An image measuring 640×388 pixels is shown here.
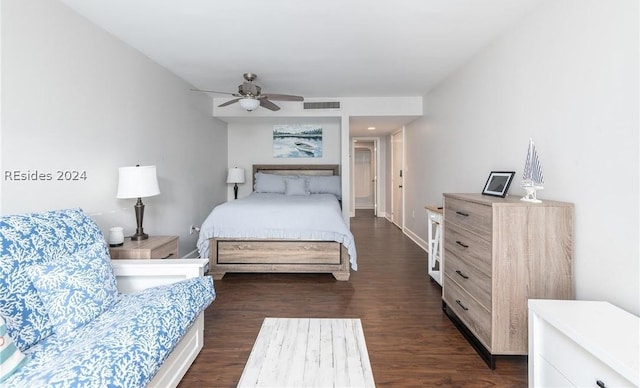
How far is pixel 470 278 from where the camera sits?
207cm

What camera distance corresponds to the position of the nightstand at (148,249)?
86.6 inches

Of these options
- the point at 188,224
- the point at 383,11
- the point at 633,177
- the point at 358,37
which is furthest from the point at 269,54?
the point at 633,177

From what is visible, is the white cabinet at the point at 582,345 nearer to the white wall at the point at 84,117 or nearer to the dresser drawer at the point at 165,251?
the dresser drawer at the point at 165,251

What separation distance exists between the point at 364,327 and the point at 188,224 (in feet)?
9.22

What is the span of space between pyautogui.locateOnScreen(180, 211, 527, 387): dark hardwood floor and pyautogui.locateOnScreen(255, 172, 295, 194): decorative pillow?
78.3 inches

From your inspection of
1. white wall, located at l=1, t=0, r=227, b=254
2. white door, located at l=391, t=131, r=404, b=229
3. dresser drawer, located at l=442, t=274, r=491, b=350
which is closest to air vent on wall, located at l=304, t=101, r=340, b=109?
white wall, located at l=1, t=0, r=227, b=254

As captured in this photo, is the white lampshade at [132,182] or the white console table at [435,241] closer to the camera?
the white lampshade at [132,182]

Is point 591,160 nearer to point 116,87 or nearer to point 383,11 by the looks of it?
point 383,11

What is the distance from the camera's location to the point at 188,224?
4.09 meters

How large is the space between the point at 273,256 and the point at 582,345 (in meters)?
2.70

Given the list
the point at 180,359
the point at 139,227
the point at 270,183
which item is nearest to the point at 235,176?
the point at 270,183

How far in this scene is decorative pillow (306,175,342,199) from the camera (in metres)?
5.27

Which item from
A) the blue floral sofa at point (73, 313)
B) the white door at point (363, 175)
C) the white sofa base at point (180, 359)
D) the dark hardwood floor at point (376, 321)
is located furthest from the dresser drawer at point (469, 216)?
the white door at point (363, 175)

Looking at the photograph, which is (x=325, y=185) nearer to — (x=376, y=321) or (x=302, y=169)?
(x=302, y=169)
